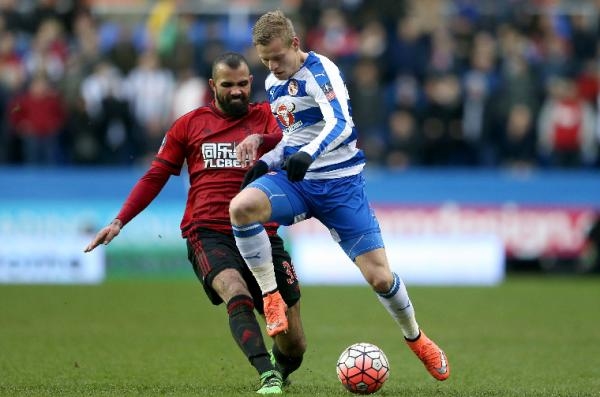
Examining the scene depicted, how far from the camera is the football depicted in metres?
8.20

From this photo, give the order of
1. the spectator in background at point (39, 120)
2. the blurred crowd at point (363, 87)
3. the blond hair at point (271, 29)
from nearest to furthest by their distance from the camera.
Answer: the blond hair at point (271, 29)
the spectator in background at point (39, 120)
the blurred crowd at point (363, 87)

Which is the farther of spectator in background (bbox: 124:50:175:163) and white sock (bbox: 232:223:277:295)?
spectator in background (bbox: 124:50:175:163)

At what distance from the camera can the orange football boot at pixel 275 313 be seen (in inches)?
314

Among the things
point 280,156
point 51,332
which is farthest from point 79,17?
point 280,156

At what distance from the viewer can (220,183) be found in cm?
873

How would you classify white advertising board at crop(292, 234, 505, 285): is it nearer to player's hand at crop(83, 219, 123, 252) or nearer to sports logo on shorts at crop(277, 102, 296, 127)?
sports logo on shorts at crop(277, 102, 296, 127)

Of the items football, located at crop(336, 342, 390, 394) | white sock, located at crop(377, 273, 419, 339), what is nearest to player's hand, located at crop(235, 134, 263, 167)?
white sock, located at crop(377, 273, 419, 339)

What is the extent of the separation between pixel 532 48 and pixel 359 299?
23.5ft

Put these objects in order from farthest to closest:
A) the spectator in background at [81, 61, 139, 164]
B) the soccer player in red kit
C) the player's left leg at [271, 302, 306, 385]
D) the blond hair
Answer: the spectator in background at [81, 61, 139, 164]
the player's left leg at [271, 302, 306, 385]
the soccer player in red kit
the blond hair

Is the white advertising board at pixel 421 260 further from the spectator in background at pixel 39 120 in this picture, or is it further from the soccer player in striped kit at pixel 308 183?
the soccer player in striped kit at pixel 308 183

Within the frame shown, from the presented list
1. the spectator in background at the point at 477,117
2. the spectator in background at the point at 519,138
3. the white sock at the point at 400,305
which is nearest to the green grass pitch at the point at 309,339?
the white sock at the point at 400,305

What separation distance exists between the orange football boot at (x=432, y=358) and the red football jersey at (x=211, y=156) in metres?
1.34

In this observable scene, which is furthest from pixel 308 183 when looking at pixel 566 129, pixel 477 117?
pixel 566 129

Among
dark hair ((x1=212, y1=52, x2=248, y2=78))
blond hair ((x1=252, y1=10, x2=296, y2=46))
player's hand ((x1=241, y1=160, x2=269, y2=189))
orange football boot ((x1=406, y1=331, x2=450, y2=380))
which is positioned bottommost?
orange football boot ((x1=406, y1=331, x2=450, y2=380))
